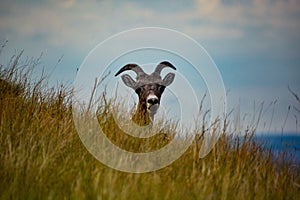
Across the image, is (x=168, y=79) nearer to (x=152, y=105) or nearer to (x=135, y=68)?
(x=135, y=68)

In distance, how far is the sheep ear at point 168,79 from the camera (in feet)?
29.1

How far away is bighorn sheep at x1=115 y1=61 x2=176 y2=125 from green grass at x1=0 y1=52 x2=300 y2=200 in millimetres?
926

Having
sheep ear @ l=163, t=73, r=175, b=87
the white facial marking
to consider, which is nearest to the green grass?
the white facial marking

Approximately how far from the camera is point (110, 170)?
16.9 ft

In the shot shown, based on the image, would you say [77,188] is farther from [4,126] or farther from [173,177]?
[4,126]

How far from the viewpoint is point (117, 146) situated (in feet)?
20.0

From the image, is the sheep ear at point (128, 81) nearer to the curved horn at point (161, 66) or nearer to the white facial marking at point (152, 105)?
the curved horn at point (161, 66)

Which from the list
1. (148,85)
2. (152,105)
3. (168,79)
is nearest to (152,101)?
(152,105)

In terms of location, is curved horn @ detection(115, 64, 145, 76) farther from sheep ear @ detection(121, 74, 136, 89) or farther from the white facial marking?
the white facial marking

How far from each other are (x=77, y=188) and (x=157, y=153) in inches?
78.4

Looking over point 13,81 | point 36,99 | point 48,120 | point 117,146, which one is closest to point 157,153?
point 117,146

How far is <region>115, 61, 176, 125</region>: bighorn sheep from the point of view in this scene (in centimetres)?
834

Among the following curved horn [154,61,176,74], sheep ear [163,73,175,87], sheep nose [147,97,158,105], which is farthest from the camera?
curved horn [154,61,176,74]

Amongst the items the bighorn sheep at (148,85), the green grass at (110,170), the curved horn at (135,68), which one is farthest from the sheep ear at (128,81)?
the green grass at (110,170)
